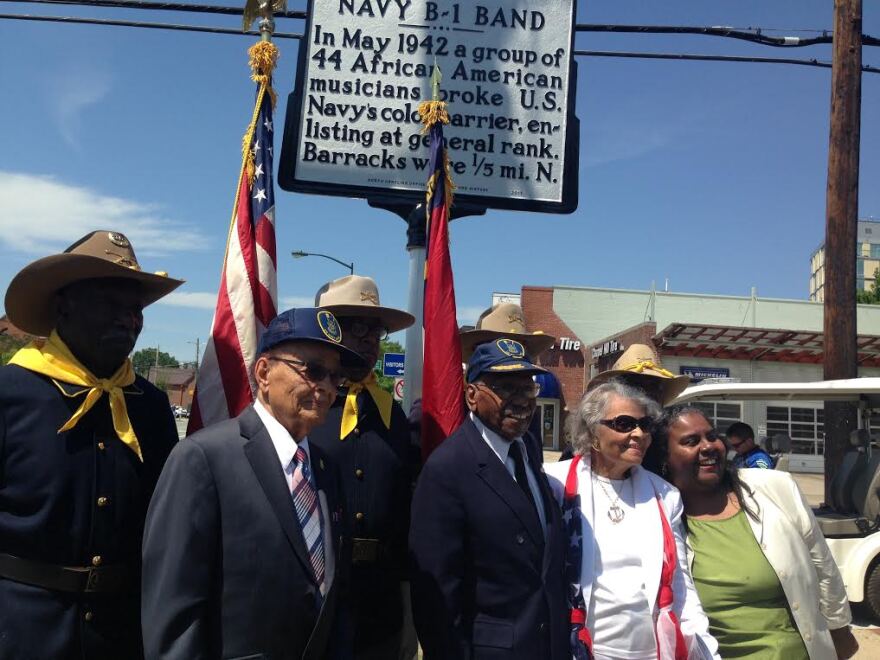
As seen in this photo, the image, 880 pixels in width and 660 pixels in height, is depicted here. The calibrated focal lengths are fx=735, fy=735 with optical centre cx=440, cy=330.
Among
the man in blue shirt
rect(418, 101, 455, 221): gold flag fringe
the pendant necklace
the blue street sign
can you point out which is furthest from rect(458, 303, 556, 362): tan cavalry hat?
the blue street sign

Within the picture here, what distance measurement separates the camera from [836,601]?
312cm

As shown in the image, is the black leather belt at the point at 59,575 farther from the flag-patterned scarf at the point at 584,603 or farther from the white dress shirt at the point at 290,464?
the flag-patterned scarf at the point at 584,603

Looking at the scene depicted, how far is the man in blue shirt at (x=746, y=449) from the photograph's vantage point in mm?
7238

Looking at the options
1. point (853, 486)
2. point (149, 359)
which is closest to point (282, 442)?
point (853, 486)

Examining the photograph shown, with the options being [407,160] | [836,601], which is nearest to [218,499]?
[407,160]

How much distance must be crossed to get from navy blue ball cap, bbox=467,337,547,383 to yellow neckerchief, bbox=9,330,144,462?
121cm

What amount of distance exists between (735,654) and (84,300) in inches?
108

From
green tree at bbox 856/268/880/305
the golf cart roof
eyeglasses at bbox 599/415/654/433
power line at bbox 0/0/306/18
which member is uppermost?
green tree at bbox 856/268/880/305

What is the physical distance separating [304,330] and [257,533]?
60 centimetres

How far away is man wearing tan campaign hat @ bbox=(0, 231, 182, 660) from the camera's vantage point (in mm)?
2205

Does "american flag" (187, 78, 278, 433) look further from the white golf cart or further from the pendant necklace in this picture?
the white golf cart

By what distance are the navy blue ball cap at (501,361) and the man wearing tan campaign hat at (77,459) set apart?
3.79 feet

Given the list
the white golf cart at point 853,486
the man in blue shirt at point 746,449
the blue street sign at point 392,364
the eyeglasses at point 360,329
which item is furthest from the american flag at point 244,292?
the blue street sign at point 392,364

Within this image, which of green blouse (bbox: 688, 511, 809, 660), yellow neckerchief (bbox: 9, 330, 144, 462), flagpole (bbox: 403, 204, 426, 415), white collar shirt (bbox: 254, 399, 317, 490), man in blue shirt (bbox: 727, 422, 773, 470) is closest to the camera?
white collar shirt (bbox: 254, 399, 317, 490)
